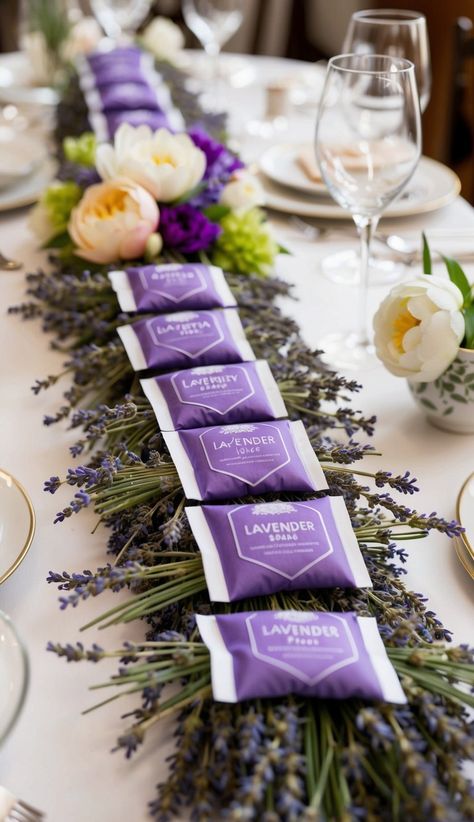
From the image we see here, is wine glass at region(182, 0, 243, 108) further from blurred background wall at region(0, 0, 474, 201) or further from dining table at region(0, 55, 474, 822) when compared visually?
dining table at region(0, 55, 474, 822)

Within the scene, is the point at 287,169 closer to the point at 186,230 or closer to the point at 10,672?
the point at 186,230

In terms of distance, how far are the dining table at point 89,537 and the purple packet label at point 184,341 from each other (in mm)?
112

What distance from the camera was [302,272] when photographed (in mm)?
1192

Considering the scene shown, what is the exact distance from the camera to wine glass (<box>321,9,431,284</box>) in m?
1.16

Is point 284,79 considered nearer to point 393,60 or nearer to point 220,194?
point 220,194

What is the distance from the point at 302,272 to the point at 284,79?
3.16ft

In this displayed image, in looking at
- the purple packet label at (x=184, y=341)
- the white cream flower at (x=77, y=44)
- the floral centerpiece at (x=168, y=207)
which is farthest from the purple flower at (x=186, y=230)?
the white cream flower at (x=77, y=44)

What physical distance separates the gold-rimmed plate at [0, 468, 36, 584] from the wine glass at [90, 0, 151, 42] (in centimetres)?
153

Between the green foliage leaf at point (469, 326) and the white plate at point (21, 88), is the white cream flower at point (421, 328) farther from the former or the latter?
the white plate at point (21, 88)

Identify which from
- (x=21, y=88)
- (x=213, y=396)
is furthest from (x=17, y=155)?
(x=213, y=396)

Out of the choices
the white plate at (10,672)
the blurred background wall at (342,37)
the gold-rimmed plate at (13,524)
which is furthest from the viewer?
the blurred background wall at (342,37)

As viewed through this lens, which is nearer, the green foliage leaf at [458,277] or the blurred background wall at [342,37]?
the green foliage leaf at [458,277]

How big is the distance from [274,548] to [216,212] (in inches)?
25.8

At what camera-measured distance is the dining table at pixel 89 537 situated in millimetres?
515
